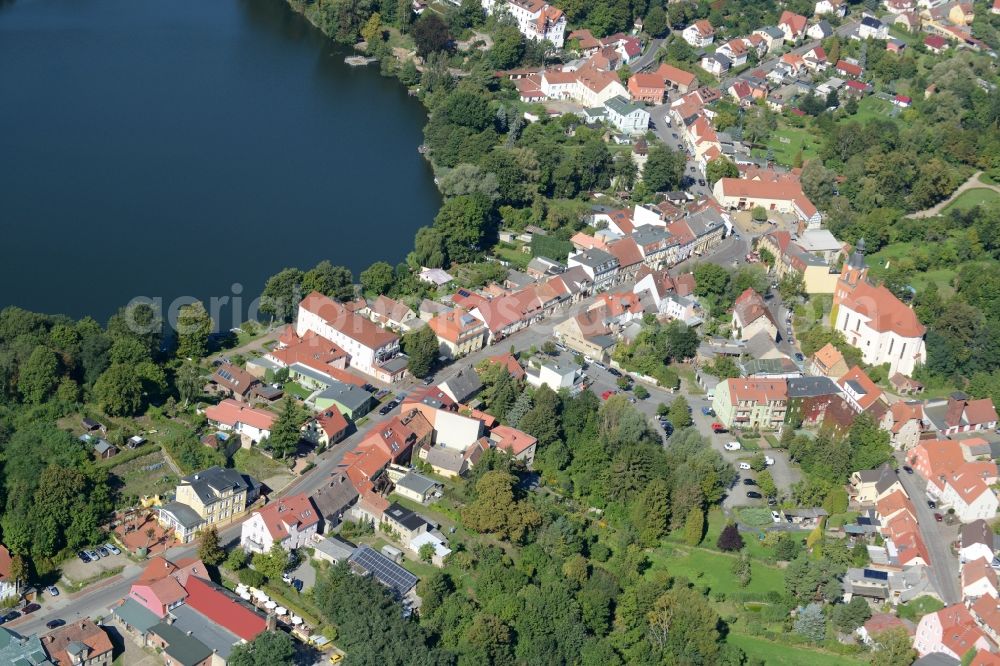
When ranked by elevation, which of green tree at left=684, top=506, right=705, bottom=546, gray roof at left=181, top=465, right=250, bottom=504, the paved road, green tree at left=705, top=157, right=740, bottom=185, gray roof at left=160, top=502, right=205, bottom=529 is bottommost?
the paved road

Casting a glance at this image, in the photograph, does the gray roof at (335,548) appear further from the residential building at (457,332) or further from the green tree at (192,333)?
the residential building at (457,332)

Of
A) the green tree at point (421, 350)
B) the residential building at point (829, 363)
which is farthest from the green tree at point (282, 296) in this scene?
the residential building at point (829, 363)

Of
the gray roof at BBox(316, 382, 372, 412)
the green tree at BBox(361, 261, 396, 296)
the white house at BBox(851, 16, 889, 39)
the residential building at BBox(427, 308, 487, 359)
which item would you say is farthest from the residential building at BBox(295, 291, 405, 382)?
the white house at BBox(851, 16, 889, 39)

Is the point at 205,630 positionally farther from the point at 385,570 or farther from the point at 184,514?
the point at 385,570

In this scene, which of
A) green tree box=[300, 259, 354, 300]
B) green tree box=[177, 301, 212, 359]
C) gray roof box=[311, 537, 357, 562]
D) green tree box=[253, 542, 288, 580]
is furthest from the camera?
green tree box=[300, 259, 354, 300]

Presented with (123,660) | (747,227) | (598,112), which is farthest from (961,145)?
(123,660)

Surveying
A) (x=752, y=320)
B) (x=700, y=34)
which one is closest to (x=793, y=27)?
(x=700, y=34)

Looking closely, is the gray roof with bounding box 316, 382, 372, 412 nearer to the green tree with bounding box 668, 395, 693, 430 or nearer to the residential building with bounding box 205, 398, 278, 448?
the residential building with bounding box 205, 398, 278, 448

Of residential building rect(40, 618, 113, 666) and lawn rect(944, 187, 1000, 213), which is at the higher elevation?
lawn rect(944, 187, 1000, 213)
